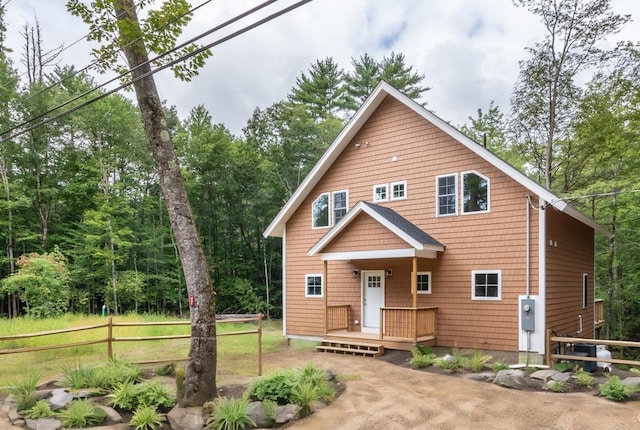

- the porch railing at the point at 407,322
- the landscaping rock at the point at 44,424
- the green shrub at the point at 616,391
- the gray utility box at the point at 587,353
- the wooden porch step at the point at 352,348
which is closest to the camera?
the landscaping rock at the point at 44,424

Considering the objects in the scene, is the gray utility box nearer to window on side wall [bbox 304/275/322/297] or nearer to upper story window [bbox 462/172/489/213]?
upper story window [bbox 462/172/489/213]

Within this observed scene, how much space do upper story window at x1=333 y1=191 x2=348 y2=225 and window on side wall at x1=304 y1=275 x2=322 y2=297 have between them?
1.86 meters

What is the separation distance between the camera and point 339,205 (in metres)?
13.4

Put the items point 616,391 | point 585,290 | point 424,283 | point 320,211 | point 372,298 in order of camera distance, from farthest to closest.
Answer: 1. point 320,211
2. point 585,290
3. point 372,298
4. point 424,283
5. point 616,391

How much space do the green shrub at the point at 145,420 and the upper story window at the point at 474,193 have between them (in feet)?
27.7

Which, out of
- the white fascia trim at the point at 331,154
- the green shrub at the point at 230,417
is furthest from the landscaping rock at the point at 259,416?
the white fascia trim at the point at 331,154

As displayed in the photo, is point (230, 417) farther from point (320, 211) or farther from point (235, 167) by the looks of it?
point (235, 167)

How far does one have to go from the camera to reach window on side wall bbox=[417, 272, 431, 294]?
11566 millimetres

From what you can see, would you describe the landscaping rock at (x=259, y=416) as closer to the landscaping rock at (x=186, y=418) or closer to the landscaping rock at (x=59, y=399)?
the landscaping rock at (x=186, y=418)

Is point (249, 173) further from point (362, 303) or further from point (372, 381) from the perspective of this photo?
point (372, 381)

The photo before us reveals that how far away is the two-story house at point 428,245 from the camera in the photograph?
10219mm

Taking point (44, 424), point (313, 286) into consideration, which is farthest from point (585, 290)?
point (44, 424)

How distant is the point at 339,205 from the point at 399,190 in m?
2.01

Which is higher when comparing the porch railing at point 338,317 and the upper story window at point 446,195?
the upper story window at point 446,195
